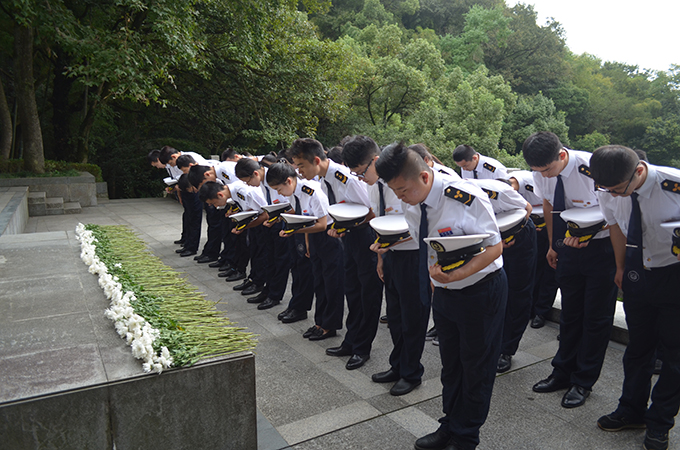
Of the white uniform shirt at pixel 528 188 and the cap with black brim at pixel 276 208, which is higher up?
the white uniform shirt at pixel 528 188

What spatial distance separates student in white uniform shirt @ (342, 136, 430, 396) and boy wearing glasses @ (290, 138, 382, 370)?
1.13ft


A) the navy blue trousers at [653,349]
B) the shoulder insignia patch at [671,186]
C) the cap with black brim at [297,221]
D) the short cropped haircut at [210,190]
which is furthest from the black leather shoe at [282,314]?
the shoulder insignia patch at [671,186]

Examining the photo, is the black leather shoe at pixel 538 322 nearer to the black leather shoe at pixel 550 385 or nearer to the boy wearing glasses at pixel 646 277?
the black leather shoe at pixel 550 385

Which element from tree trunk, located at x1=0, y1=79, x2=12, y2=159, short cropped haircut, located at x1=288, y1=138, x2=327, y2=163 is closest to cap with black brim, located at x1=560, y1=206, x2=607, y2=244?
short cropped haircut, located at x1=288, y1=138, x2=327, y2=163

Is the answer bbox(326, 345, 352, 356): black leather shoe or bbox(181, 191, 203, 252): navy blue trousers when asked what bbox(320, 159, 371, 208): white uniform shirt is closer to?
bbox(326, 345, 352, 356): black leather shoe

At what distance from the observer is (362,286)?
4184mm

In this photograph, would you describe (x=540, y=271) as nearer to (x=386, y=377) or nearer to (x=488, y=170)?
(x=488, y=170)

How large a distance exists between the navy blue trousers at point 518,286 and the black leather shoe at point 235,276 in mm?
4099

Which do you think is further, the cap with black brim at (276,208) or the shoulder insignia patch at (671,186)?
the cap with black brim at (276,208)

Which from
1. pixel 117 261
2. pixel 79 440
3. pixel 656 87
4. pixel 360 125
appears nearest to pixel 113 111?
pixel 360 125

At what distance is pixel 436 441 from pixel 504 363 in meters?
1.40

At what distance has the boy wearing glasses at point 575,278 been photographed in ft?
11.4

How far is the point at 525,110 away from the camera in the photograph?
113 feet

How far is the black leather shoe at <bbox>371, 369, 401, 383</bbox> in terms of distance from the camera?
12.6ft
